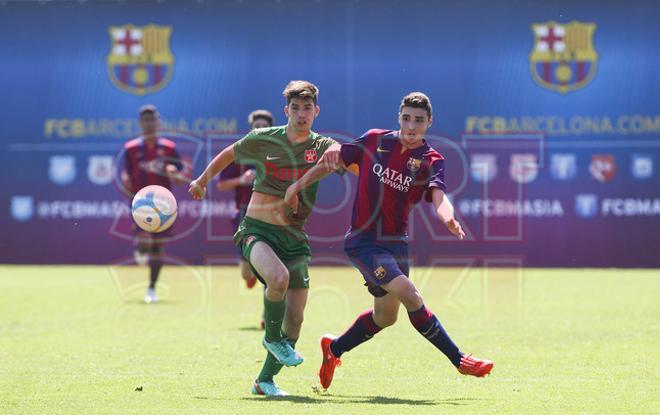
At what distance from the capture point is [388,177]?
26.6 feet

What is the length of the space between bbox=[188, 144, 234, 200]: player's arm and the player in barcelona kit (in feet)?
2.05

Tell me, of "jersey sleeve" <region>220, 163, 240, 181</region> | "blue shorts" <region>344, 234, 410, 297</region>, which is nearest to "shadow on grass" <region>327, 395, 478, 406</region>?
→ "blue shorts" <region>344, 234, 410, 297</region>

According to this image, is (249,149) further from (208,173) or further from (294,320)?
(294,320)

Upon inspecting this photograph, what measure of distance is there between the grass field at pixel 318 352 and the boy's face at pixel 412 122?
1.81 metres

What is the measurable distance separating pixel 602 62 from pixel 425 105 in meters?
15.4

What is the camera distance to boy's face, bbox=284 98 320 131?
815cm

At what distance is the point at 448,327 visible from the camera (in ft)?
41.3

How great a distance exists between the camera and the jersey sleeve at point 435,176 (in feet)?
26.1

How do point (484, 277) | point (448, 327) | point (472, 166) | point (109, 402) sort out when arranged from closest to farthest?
point (109, 402) → point (448, 327) → point (484, 277) → point (472, 166)

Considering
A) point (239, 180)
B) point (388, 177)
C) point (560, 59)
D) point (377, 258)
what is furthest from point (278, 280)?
point (560, 59)

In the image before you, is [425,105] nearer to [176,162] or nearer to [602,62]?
[176,162]

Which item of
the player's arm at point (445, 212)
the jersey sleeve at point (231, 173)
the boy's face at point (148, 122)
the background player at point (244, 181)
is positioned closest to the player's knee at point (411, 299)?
the player's arm at point (445, 212)

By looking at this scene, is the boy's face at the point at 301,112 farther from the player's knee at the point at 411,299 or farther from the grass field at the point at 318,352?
the grass field at the point at 318,352

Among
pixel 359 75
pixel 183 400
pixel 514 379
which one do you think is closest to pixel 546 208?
pixel 359 75
